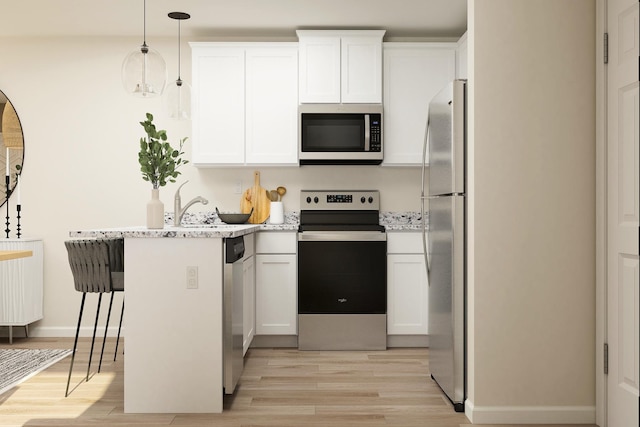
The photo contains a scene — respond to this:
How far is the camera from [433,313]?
141 inches

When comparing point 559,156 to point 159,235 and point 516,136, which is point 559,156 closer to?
point 516,136

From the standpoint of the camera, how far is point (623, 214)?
2.71 m

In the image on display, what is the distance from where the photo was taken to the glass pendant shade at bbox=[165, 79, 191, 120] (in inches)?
141

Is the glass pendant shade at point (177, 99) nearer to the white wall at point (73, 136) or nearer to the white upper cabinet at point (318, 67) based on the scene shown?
the white upper cabinet at point (318, 67)

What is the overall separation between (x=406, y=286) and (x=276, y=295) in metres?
1.02

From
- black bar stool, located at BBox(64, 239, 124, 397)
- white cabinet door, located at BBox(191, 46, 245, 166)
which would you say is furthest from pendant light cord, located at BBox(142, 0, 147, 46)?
black bar stool, located at BBox(64, 239, 124, 397)

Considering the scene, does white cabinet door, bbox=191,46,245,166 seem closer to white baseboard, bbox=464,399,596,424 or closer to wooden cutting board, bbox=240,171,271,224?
wooden cutting board, bbox=240,171,271,224

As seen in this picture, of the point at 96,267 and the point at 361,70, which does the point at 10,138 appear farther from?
the point at 361,70

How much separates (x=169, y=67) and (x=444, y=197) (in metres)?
2.89

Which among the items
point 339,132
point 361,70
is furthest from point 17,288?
point 361,70

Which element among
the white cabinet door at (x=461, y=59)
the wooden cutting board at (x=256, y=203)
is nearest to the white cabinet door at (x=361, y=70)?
the white cabinet door at (x=461, y=59)

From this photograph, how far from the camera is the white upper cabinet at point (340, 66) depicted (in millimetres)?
4684

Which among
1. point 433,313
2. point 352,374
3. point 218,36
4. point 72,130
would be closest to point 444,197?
point 433,313

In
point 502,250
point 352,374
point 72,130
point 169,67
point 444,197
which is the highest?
point 169,67
